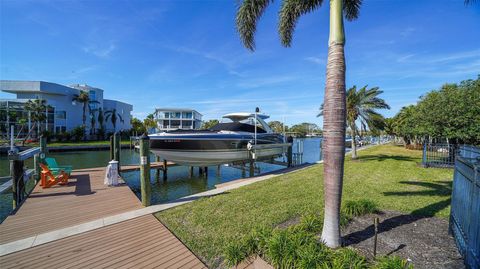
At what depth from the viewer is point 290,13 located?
18.2 feet

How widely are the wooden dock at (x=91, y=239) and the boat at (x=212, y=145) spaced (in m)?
4.41

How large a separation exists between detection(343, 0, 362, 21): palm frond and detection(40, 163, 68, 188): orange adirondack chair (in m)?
11.9

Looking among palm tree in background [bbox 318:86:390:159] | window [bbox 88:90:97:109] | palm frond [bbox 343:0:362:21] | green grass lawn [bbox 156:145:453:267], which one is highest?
window [bbox 88:90:97:109]

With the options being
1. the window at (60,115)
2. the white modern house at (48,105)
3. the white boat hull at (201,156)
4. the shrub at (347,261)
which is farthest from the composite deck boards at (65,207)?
the window at (60,115)

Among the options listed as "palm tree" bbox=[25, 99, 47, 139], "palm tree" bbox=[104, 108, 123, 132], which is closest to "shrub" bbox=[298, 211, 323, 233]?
"palm tree" bbox=[25, 99, 47, 139]

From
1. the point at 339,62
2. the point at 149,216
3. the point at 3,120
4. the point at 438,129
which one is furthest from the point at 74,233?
the point at 3,120

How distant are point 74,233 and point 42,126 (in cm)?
5279

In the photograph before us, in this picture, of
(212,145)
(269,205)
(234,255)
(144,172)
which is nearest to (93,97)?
(212,145)

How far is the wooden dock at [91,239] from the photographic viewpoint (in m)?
3.65

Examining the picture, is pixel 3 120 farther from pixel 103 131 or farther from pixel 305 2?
pixel 305 2

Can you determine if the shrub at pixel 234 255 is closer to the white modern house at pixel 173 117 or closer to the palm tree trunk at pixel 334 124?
the palm tree trunk at pixel 334 124

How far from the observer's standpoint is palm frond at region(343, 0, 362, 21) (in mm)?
5703

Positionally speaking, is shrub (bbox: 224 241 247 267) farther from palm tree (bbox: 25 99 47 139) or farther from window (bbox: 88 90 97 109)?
window (bbox: 88 90 97 109)

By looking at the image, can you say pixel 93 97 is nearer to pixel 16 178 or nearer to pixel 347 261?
pixel 16 178
